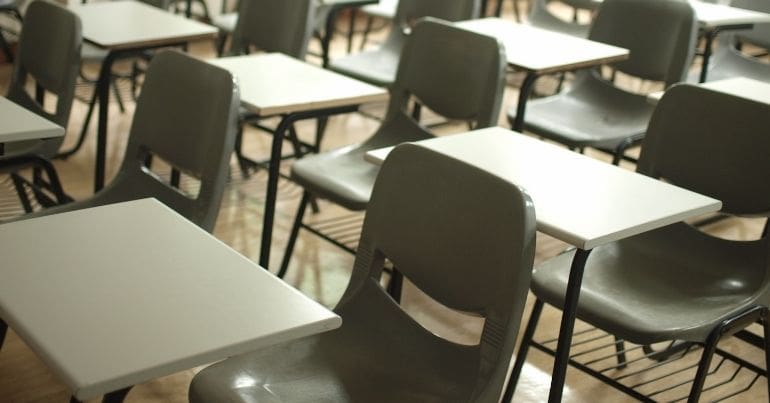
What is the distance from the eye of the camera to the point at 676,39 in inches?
151

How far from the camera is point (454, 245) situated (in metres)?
1.98

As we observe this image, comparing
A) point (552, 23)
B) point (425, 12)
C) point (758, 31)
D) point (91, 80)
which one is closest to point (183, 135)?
point (425, 12)

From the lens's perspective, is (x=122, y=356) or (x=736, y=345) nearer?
(x=122, y=356)

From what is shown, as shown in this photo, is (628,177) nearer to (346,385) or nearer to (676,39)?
(346,385)

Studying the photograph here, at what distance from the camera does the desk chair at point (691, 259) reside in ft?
7.64

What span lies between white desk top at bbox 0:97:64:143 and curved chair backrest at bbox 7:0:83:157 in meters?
0.52

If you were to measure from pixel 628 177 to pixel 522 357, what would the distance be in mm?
567

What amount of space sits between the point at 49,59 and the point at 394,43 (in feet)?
5.91

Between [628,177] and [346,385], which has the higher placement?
[628,177]

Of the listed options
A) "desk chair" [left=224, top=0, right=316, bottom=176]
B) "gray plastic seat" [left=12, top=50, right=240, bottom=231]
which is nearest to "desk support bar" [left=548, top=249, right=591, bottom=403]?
"gray plastic seat" [left=12, top=50, right=240, bottom=231]

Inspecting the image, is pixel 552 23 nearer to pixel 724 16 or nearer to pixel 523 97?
pixel 724 16

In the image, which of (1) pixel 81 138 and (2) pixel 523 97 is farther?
(1) pixel 81 138

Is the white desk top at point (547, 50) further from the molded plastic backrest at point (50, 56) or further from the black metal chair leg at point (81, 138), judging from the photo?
the black metal chair leg at point (81, 138)

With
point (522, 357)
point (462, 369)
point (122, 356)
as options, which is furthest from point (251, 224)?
point (122, 356)
